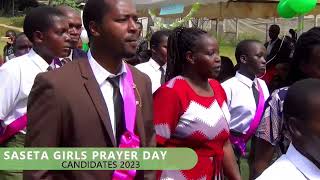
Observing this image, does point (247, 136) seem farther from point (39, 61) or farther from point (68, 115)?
point (68, 115)

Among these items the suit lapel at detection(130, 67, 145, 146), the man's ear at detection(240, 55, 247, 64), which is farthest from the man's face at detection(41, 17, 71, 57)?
the man's ear at detection(240, 55, 247, 64)

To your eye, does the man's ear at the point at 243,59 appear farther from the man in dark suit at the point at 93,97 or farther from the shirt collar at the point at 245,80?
the man in dark suit at the point at 93,97

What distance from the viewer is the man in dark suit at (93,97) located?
8.57 feet

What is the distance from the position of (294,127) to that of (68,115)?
99 cm

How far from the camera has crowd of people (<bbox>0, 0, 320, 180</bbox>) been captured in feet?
→ 8.50

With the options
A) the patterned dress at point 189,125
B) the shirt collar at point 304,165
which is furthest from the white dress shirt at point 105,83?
the shirt collar at point 304,165

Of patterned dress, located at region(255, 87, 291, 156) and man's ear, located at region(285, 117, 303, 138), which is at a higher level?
man's ear, located at region(285, 117, 303, 138)

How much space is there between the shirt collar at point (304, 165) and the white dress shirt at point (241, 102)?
2840mm

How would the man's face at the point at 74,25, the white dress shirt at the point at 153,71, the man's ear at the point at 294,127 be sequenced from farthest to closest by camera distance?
the white dress shirt at the point at 153,71 < the man's face at the point at 74,25 < the man's ear at the point at 294,127

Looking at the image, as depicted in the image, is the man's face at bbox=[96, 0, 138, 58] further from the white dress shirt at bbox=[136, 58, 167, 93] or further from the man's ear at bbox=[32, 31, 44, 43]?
the white dress shirt at bbox=[136, 58, 167, 93]

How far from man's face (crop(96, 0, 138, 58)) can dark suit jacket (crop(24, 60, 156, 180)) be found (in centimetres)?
17

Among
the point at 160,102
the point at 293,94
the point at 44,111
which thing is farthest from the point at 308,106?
the point at 160,102

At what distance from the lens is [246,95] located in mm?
5238

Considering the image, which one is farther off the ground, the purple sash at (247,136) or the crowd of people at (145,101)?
the crowd of people at (145,101)
